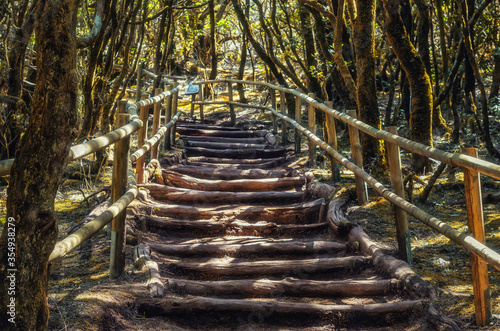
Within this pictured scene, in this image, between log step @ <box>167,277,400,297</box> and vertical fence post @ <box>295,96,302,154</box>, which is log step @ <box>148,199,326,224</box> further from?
vertical fence post @ <box>295,96,302,154</box>

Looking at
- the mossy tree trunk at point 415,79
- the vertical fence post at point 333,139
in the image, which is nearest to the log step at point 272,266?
the vertical fence post at point 333,139

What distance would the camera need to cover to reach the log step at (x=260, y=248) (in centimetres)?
405

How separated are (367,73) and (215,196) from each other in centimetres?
219

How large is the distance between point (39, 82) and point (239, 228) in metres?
3.06

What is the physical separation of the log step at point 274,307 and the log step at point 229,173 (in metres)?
3.19

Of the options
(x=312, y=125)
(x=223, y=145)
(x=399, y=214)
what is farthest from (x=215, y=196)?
(x=223, y=145)

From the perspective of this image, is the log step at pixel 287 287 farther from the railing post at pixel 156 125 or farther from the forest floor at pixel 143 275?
the railing post at pixel 156 125

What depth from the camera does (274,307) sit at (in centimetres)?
303

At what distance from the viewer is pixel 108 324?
251 centimetres

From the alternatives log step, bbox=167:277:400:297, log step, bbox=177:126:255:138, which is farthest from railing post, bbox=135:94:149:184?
log step, bbox=177:126:255:138

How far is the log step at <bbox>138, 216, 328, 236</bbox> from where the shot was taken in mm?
4598

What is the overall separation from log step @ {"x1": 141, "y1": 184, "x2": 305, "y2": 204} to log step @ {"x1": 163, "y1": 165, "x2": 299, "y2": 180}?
29.2 inches

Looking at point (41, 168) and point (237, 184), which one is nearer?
point (41, 168)

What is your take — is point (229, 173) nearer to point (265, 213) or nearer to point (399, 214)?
point (265, 213)
